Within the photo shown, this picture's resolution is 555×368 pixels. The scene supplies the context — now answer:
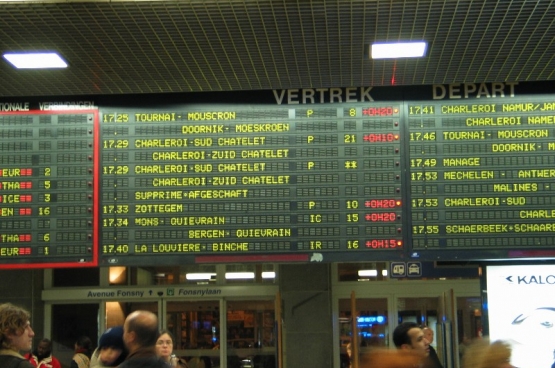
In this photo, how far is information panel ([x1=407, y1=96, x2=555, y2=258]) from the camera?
7500mm

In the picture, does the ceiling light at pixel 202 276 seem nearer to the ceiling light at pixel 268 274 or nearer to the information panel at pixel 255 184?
the ceiling light at pixel 268 274

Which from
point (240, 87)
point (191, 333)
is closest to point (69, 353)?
point (191, 333)

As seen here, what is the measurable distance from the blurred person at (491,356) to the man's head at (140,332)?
4.83ft

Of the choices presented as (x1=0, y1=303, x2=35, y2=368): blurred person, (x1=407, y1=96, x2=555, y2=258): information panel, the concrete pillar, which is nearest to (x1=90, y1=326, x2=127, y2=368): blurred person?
(x1=0, y1=303, x2=35, y2=368): blurred person

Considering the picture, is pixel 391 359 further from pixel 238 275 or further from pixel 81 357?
pixel 238 275

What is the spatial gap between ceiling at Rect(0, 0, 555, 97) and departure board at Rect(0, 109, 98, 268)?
36cm

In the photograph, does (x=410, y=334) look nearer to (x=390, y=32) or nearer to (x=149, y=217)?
(x=390, y=32)

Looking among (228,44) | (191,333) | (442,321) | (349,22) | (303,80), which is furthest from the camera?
(191,333)

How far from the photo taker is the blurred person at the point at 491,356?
321cm

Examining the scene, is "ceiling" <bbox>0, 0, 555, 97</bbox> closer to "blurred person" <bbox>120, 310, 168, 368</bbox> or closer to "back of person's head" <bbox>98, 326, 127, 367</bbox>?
"back of person's head" <bbox>98, 326, 127, 367</bbox>

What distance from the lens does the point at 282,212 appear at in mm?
7680

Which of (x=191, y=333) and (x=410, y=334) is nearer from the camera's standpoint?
(x=410, y=334)

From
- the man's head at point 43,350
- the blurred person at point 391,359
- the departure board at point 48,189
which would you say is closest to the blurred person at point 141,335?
the blurred person at point 391,359

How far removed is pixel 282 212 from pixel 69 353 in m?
6.95
